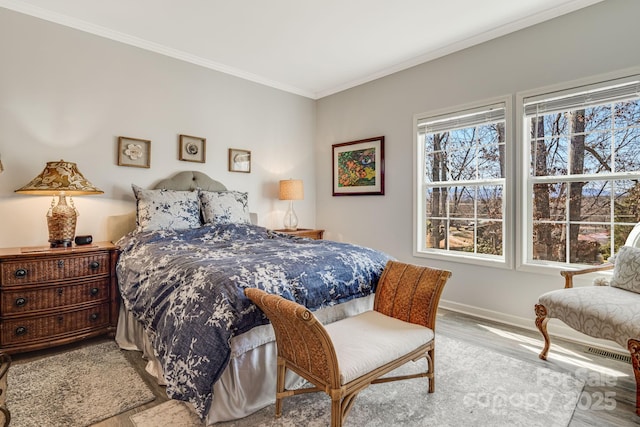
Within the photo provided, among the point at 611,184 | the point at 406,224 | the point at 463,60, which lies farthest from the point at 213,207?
the point at 611,184

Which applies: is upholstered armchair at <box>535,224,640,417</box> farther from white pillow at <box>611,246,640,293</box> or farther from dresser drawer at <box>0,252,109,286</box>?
dresser drawer at <box>0,252,109,286</box>

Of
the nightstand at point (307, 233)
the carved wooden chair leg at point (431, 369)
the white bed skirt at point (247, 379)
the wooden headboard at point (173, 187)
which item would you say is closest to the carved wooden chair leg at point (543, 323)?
the carved wooden chair leg at point (431, 369)

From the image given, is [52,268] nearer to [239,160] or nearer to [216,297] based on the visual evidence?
[216,297]

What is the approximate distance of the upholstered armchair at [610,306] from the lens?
1799 millimetres

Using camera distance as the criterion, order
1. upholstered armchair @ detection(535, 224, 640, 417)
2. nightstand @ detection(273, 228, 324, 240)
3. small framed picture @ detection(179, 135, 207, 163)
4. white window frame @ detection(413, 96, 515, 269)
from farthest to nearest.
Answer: nightstand @ detection(273, 228, 324, 240), small framed picture @ detection(179, 135, 207, 163), white window frame @ detection(413, 96, 515, 269), upholstered armchair @ detection(535, 224, 640, 417)

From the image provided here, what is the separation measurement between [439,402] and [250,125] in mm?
3511

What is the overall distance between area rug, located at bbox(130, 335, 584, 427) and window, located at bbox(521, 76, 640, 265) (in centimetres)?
120

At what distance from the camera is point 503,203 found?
10.4ft

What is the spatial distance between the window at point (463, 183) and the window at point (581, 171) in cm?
24

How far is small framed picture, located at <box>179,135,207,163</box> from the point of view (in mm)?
3607

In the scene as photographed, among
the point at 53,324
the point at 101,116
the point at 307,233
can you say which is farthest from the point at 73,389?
the point at 307,233

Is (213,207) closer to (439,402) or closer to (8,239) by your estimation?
(8,239)

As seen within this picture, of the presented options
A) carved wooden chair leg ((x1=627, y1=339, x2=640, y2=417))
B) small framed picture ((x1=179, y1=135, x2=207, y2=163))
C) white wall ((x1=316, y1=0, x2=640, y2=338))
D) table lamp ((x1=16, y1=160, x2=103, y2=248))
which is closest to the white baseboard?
white wall ((x1=316, y1=0, x2=640, y2=338))

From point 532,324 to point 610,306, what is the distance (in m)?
1.06
